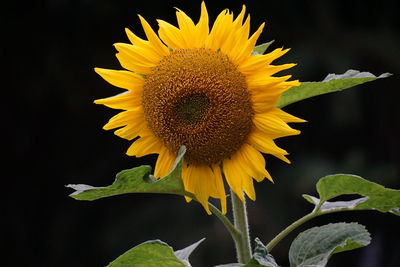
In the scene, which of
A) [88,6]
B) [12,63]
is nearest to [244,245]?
[88,6]

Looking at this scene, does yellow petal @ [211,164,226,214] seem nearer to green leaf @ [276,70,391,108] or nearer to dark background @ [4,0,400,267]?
green leaf @ [276,70,391,108]

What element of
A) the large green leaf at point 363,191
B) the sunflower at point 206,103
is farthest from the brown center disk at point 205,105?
the large green leaf at point 363,191

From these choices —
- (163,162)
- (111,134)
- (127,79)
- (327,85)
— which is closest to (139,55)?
(127,79)

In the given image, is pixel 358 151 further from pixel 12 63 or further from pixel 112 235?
pixel 12 63

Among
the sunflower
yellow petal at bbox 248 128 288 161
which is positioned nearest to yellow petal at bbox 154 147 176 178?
the sunflower

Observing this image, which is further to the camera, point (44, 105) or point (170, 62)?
point (44, 105)

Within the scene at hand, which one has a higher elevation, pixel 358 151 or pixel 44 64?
pixel 44 64
